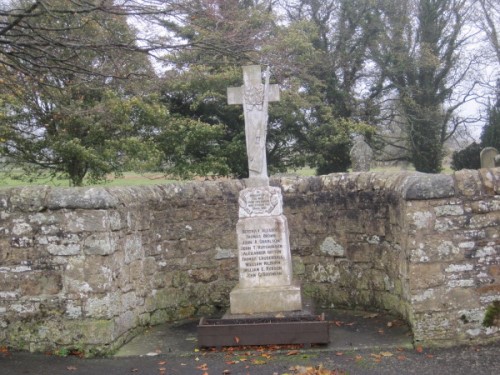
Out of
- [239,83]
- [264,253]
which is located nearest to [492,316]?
[264,253]

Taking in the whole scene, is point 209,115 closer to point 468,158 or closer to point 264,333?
point 468,158

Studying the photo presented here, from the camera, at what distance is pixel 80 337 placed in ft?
18.1

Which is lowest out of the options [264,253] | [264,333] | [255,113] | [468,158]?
[264,333]

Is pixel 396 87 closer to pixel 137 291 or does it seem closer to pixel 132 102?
pixel 132 102

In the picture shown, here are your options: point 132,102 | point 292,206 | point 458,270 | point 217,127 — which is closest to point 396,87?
point 217,127

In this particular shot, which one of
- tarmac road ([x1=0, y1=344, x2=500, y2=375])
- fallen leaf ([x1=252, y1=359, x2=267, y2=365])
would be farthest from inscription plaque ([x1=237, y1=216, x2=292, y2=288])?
fallen leaf ([x1=252, y1=359, x2=267, y2=365])

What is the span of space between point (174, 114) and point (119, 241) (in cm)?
1092

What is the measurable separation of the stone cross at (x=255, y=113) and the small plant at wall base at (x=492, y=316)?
2.74 meters

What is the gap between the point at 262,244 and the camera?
249 inches

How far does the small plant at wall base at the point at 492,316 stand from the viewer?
5297 millimetres

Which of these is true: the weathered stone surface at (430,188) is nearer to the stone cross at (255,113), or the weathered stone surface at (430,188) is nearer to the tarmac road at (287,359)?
the tarmac road at (287,359)

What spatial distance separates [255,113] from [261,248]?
1.63 m

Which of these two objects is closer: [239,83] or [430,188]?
[430,188]

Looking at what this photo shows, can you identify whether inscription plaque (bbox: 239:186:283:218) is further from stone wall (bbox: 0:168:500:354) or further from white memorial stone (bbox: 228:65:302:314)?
stone wall (bbox: 0:168:500:354)
